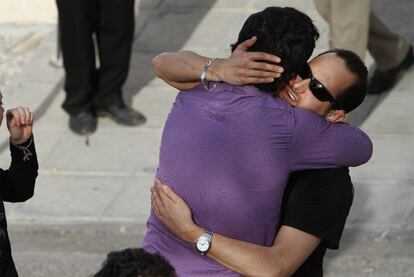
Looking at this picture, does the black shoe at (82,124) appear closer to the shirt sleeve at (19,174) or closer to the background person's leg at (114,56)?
the background person's leg at (114,56)

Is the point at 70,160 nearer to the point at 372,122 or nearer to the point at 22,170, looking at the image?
the point at 372,122

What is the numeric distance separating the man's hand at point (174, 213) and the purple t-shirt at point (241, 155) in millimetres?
24

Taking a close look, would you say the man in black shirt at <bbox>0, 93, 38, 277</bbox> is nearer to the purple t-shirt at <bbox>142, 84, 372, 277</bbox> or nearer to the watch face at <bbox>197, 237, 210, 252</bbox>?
the purple t-shirt at <bbox>142, 84, 372, 277</bbox>

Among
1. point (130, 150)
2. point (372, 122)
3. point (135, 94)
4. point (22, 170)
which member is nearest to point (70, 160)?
point (130, 150)

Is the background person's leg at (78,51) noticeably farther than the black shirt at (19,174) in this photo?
Yes

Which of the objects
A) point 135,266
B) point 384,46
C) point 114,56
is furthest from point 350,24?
point 135,266

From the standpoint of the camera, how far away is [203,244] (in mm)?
3043

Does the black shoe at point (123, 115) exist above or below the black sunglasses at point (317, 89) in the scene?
below

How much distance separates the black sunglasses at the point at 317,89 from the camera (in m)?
3.07

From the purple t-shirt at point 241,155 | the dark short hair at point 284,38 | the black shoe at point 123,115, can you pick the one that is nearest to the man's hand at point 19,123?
the purple t-shirt at point 241,155

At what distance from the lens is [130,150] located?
278 inches

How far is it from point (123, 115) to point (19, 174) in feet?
12.5

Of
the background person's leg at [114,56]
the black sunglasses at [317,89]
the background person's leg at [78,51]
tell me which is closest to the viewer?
the black sunglasses at [317,89]

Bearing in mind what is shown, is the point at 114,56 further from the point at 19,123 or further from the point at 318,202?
the point at 318,202
